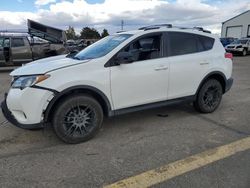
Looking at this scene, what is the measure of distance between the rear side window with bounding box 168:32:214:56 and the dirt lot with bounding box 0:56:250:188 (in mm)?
1308

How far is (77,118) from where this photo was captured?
4074 millimetres

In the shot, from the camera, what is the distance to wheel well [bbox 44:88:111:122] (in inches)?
151

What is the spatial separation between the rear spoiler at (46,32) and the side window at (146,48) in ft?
34.5

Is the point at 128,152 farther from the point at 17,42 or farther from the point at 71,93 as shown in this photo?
the point at 17,42

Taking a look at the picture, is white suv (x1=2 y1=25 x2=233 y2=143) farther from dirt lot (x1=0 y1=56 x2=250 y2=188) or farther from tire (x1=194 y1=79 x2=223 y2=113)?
dirt lot (x1=0 y1=56 x2=250 y2=188)

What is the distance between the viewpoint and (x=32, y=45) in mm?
13031

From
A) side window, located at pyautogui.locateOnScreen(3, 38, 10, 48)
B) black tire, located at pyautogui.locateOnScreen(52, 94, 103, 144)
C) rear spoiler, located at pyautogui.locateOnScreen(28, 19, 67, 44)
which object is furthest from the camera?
rear spoiler, located at pyautogui.locateOnScreen(28, 19, 67, 44)

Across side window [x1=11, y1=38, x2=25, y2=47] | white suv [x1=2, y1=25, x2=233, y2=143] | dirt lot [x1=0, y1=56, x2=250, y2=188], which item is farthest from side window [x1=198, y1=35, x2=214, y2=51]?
side window [x1=11, y1=38, x2=25, y2=47]

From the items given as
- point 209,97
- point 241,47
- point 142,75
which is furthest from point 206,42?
point 241,47

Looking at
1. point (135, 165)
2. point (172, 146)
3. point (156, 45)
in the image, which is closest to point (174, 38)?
point (156, 45)

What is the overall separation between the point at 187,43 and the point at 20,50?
9.80 meters

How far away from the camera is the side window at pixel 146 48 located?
14.8 ft

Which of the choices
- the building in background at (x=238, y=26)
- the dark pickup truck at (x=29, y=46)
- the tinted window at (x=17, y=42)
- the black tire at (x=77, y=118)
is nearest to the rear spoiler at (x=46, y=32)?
the dark pickup truck at (x=29, y=46)

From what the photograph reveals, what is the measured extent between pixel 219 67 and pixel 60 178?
3.84 m
